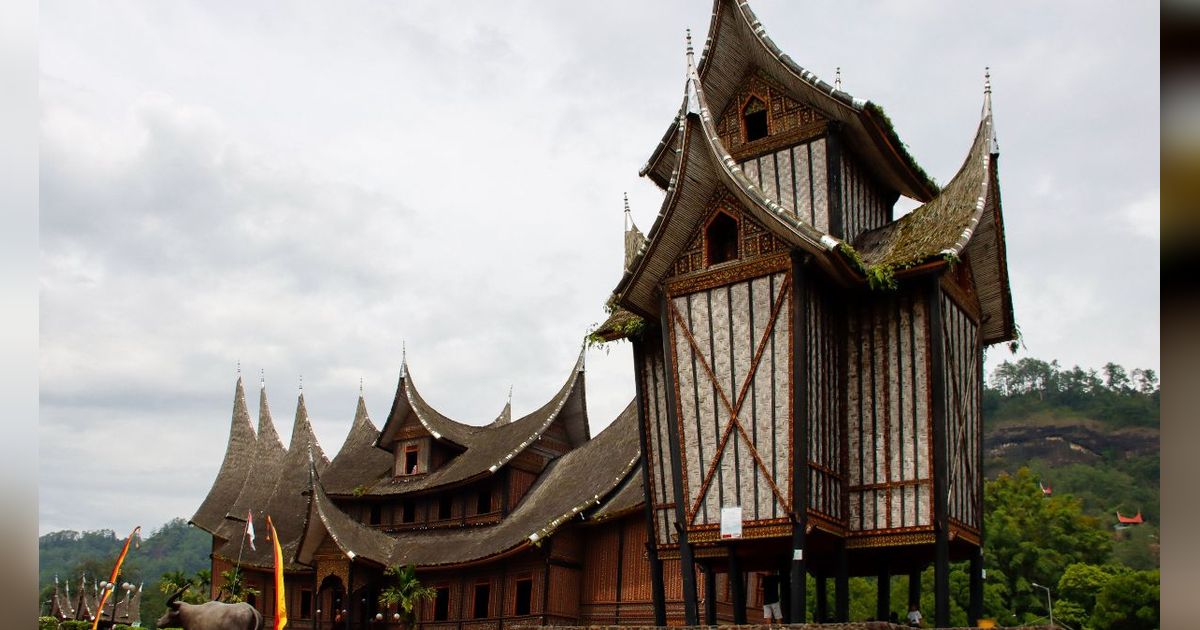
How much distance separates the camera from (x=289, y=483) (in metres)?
37.3

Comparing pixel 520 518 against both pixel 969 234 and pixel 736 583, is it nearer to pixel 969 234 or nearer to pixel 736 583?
pixel 736 583

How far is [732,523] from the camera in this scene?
15.4 m

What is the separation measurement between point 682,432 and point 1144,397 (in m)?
93.0

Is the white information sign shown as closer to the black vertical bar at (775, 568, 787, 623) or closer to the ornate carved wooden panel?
the black vertical bar at (775, 568, 787, 623)

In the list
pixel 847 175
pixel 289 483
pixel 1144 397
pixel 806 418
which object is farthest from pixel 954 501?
pixel 1144 397

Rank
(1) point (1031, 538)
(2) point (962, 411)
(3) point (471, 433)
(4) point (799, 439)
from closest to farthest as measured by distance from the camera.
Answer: (4) point (799, 439) → (2) point (962, 411) → (3) point (471, 433) → (1) point (1031, 538)

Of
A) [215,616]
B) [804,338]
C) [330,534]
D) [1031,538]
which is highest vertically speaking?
[804,338]

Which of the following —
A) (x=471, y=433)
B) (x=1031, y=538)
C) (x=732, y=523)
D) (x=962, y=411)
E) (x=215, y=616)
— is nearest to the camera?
(x=732, y=523)

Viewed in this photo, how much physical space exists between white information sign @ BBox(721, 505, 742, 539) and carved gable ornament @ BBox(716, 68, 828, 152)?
20.9 ft

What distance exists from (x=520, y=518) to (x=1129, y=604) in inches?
880

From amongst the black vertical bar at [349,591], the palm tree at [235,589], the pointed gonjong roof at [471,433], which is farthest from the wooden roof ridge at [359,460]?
the black vertical bar at [349,591]

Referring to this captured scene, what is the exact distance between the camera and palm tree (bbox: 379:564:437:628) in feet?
91.7

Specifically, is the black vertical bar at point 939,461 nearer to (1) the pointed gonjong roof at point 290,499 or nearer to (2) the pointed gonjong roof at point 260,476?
(1) the pointed gonjong roof at point 290,499

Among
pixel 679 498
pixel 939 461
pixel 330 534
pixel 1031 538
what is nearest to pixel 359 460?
pixel 330 534
